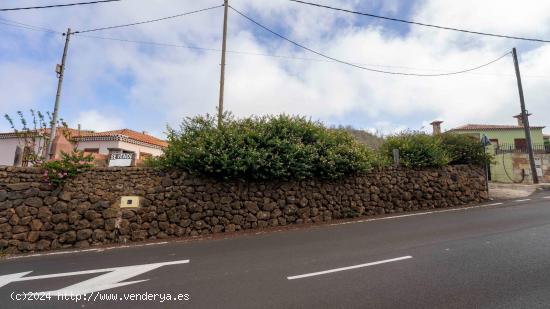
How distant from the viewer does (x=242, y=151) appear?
327 inches

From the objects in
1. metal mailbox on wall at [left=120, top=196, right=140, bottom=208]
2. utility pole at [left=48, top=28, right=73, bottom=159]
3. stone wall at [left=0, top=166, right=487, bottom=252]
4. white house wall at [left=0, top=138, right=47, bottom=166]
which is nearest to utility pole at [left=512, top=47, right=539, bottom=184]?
stone wall at [left=0, top=166, right=487, bottom=252]

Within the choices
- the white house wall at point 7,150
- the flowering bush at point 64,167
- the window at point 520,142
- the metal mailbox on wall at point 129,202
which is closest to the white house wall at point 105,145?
the white house wall at point 7,150

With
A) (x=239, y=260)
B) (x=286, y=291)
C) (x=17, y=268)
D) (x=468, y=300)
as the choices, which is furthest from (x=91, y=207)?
(x=468, y=300)

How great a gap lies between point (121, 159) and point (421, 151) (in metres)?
11.3

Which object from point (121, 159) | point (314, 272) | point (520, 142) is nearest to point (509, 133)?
point (520, 142)

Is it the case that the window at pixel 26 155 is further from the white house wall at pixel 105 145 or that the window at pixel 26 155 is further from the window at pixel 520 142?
the window at pixel 520 142

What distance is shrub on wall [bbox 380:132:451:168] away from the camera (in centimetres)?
1140

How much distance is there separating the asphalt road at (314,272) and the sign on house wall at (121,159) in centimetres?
289

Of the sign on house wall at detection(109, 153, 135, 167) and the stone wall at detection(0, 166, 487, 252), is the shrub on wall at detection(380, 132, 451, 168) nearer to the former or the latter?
the stone wall at detection(0, 166, 487, 252)

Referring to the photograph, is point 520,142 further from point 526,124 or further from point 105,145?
point 105,145

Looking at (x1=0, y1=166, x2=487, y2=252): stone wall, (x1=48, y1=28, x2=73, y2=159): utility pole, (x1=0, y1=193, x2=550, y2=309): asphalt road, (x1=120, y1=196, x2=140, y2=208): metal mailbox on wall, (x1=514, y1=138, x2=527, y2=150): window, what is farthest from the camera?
(x1=514, y1=138, x2=527, y2=150): window

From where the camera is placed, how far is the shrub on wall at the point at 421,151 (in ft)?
37.4

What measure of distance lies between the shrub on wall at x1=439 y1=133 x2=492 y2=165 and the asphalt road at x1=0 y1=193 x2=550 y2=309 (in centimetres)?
546

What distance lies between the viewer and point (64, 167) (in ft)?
24.9
